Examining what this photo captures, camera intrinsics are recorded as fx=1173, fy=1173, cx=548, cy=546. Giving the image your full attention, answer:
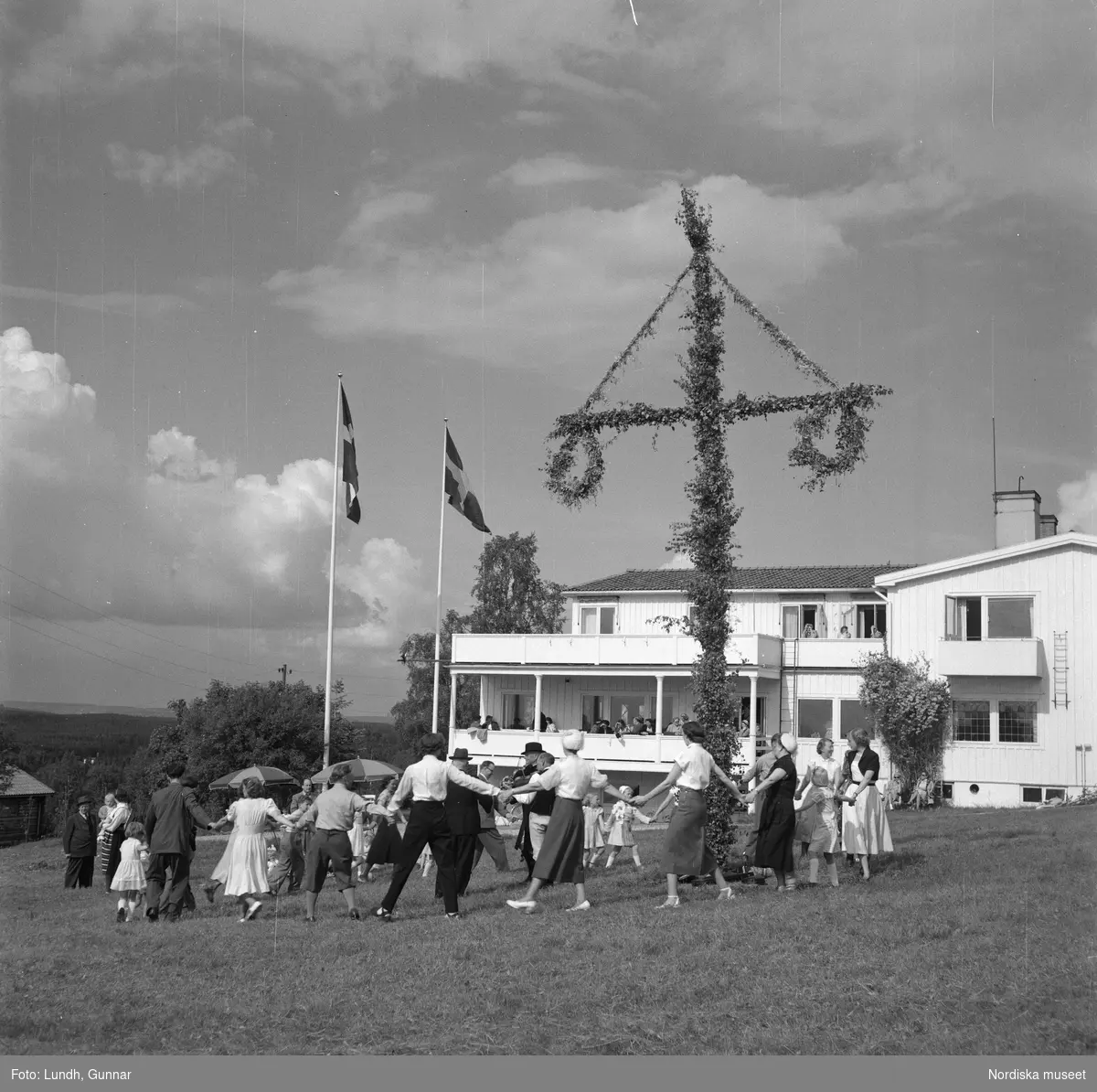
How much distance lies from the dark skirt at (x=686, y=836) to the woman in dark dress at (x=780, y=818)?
759 mm

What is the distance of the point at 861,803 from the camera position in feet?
48.2

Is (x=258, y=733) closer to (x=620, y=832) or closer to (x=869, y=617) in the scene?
(x=869, y=617)

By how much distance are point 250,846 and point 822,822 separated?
6.84m

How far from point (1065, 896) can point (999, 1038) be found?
5424mm

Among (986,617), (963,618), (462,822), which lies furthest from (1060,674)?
(462,822)

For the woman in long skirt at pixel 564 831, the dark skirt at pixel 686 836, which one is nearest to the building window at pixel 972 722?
the dark skirt at pixel 686 836

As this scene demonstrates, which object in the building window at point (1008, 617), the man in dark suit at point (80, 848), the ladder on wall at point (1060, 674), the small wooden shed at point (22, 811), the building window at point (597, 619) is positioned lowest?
the small wooden shed at point (22, 811)

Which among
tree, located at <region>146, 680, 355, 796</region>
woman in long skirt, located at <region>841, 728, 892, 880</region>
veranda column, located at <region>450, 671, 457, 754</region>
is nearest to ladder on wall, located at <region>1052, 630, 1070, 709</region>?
veranda column, located at <region>450, 671, 457, 754</region>

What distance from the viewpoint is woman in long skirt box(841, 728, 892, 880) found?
14656 millimetres

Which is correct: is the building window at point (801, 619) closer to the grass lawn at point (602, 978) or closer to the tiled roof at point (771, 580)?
the tiled roof at point (771, 580)

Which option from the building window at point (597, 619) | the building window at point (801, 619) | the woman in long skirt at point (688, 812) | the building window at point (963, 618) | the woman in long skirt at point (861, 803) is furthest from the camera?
the building window at point (597, 619)

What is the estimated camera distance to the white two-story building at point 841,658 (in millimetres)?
33469

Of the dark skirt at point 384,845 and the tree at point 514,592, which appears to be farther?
the tree at point 514,592

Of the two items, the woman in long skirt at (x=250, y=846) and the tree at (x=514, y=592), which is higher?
the tree at (x=514, y=592)
